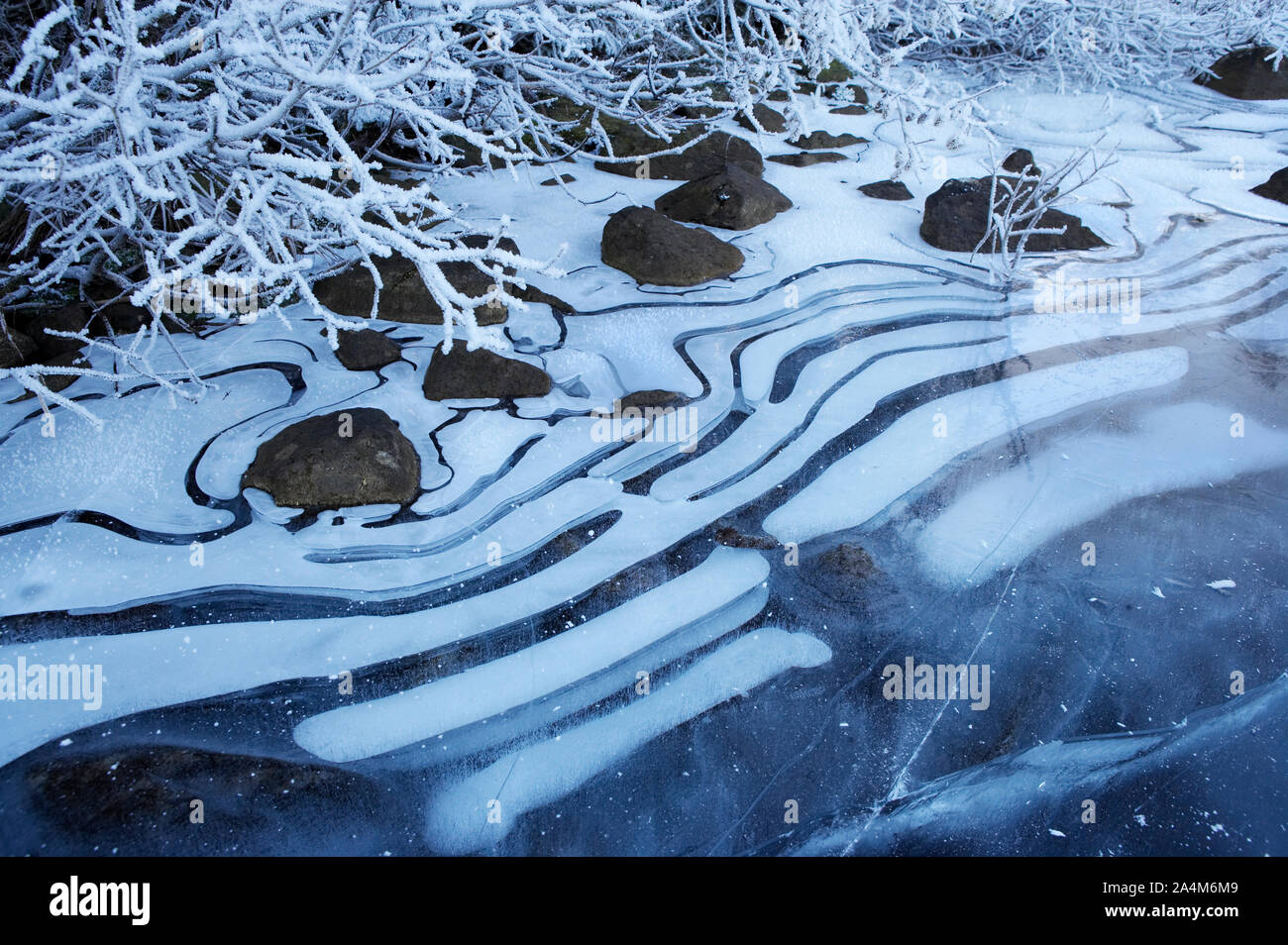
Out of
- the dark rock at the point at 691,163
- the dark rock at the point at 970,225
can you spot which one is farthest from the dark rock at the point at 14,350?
the dark rock at the point at 970,225

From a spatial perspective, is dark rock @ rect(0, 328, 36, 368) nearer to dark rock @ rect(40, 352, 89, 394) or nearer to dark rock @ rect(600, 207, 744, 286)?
dark rock @ rect(40, 352, 89, 394)

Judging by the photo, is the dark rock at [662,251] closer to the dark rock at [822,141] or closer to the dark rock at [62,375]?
the dark rock at [822,141]

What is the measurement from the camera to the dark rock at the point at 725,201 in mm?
4020

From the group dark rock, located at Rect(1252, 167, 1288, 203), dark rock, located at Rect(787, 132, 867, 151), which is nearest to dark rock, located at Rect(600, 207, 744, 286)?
dark rock, located at Rect(787, 132, 867, 151)

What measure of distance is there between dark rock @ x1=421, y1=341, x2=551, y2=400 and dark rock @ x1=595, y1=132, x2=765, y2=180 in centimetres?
223

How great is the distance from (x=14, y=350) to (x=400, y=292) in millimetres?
1228

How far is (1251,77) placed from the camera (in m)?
6.90

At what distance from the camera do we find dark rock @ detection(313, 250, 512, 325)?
314cm

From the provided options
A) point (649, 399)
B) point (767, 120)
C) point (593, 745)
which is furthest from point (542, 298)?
point (767, 120)

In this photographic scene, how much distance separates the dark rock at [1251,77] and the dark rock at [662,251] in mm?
5890

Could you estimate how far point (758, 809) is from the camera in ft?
5.19

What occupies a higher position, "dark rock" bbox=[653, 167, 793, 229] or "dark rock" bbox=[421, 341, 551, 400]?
"dark rock" bbox=[653, 167, 793, 229]

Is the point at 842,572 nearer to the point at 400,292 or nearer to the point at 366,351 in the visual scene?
the point at 366,351

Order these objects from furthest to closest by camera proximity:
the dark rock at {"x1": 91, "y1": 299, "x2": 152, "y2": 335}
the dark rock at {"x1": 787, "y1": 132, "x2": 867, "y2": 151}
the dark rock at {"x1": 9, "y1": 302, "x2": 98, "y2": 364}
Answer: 1. the dark rock at {"x1": 787, "y1": 132, "x2": 867, "y2": 151}
2. the dark rock at {"x1": 91, "y1": 299, "x2": 152, "y2": 335}
3. the dark rock at {"x1": 9, "y1": 302, "x2": 98, "y2": 364}
